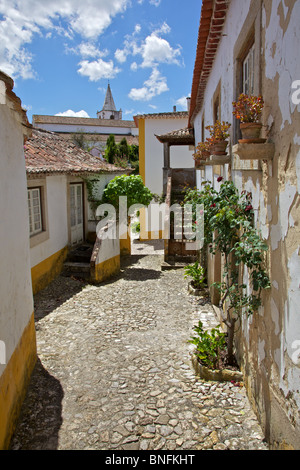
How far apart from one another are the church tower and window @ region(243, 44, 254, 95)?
67952 millimetres

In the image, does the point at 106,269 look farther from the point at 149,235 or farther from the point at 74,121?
the point at 74,121

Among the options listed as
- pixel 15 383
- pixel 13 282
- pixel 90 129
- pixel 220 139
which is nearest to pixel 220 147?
pixel 220 139

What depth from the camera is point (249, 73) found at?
4.48 m

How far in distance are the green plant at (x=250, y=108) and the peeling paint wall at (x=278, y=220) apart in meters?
0.09

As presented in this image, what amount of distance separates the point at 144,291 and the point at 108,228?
2.59 meters

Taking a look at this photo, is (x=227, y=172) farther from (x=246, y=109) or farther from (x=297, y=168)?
(x=297, y=168)

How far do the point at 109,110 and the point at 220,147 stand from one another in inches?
2684

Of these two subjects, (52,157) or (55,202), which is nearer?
(55,202)

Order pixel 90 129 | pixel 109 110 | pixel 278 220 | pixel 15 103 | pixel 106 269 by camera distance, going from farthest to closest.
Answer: pixel 109 110
pixel 90 129
pixel 106 269
pixel 15 103
pixel 278 220

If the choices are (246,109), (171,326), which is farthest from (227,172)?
(171,326)

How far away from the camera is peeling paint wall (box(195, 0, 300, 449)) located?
8.41 feet

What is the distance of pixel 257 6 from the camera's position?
3537 mm

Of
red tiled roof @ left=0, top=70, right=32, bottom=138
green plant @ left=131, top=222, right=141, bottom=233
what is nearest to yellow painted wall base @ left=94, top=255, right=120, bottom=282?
red tiled roof @ left=0, top=70, right=32, bottom=138

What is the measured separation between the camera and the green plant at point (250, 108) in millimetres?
3309
